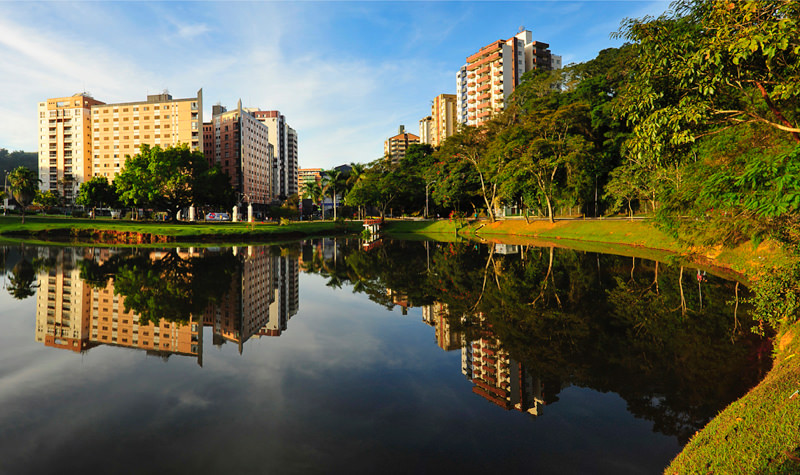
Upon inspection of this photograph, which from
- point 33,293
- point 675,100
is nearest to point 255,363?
point 675,100

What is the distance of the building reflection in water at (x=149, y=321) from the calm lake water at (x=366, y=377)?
0.08 m

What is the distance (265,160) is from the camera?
6299 inches

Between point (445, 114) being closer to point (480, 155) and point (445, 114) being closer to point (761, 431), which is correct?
point (480, 155)

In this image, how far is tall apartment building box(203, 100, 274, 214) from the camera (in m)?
141

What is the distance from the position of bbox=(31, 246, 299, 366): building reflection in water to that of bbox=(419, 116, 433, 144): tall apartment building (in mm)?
163775

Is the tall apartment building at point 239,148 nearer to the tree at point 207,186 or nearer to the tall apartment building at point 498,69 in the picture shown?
the tree at point 207,186

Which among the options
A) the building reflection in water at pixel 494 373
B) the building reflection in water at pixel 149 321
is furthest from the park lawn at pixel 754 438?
the building reflection in water at pixel 149 321

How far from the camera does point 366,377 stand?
830cm

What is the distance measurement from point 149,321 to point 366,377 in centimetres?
733

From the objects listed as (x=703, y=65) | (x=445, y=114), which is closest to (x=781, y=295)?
(x=703, y=65)

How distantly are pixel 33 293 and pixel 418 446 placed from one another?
1829 centimetres

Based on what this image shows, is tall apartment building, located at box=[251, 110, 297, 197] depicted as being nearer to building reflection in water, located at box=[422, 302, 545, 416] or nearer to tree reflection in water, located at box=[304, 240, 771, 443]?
tree reflection in water, located at box=[304, 240, 771, 443]

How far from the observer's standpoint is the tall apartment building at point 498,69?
375 feet

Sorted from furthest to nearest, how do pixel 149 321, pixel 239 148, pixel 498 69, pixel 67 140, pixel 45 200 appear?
pixel 239 148 < pixel 67 140 < pixel 498 69 < pixel 45 200 < pixel 149 321
